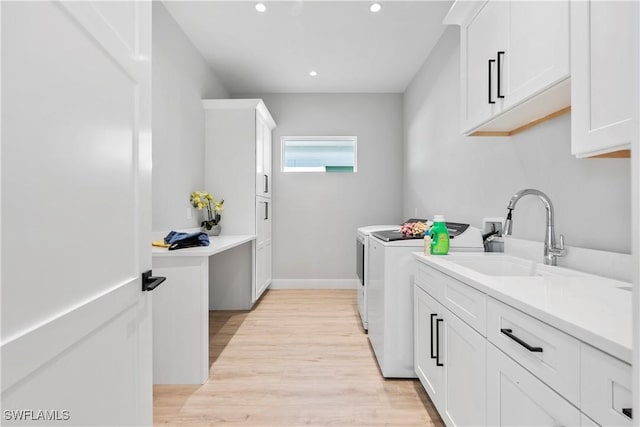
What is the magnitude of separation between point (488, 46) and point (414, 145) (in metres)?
2.49

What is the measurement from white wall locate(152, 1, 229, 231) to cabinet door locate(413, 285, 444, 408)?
6.38ft

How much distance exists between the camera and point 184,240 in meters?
2.26

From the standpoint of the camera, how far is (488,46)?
165 centimetres

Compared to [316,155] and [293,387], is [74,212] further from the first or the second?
[316,155]

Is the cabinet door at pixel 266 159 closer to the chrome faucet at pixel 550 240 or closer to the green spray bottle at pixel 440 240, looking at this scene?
the green spray bottle at pixel 440 240

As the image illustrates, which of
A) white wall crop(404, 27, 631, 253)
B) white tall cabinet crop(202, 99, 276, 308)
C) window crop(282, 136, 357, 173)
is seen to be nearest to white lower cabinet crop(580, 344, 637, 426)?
white wall crop(404, 27, 631, 253)

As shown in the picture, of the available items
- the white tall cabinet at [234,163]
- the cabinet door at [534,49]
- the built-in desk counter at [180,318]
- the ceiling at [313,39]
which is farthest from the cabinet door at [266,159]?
the cabinet door at [534,49]

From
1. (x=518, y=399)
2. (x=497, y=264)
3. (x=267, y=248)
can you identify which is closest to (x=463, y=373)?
(x=518, y=399)

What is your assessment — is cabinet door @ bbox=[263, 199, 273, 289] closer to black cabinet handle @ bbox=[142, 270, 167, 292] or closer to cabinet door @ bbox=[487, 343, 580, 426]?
black cabinet handle @ bbox=[142, 270, 167, 292]

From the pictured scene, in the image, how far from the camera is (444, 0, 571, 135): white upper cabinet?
120cm

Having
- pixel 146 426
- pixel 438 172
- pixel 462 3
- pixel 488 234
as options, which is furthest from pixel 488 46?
pixel 146 426

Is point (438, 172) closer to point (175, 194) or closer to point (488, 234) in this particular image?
point (488, 234)

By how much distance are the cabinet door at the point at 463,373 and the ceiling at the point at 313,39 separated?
2505mm

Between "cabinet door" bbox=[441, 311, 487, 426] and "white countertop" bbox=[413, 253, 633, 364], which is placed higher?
"white countertop" bbox=[413, 253, 633, 364]
